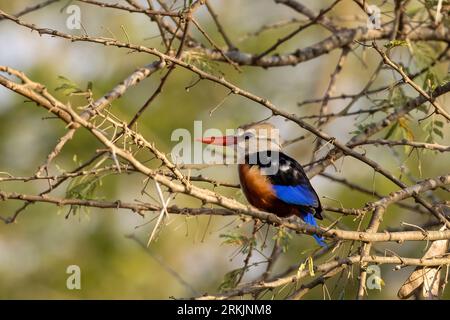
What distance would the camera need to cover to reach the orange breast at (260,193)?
3889 mm

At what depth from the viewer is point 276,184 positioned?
389 centimetres

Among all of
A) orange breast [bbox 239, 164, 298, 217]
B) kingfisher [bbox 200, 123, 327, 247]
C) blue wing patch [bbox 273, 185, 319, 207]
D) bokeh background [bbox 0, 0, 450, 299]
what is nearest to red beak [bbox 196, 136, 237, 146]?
kingfisher [bbox 200, 123, 327, 247]

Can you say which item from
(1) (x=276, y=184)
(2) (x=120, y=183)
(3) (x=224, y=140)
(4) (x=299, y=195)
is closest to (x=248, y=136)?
(3) (x=224, y=140)

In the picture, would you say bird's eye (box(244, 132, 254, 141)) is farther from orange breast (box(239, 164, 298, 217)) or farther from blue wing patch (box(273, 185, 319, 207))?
blue wing patch (box(273, 185, 319, 207))

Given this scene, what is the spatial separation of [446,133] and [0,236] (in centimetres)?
408

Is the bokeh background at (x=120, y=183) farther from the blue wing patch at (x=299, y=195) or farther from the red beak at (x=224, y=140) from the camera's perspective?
the blue wing patch at (x=299, y=195)

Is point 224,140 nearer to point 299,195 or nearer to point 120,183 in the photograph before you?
point 299,195

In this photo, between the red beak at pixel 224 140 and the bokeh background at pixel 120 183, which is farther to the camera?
the bokeh background at pixel 120 183

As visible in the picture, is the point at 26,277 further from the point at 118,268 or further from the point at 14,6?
the point at 14,6

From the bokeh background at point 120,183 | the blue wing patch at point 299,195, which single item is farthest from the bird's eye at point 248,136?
the bokeh background at point 120,183

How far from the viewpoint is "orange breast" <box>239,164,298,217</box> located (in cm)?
389

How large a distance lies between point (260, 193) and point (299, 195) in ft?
0.76

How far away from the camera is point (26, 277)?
256 inches
